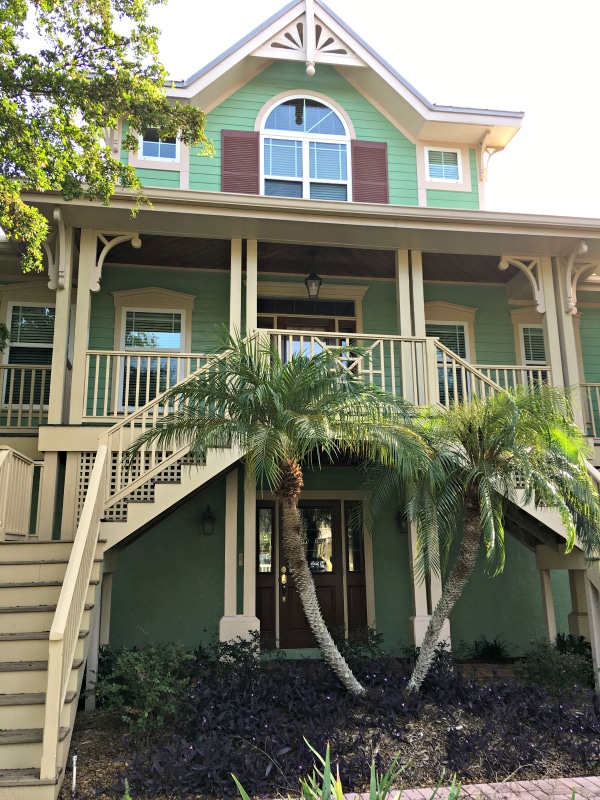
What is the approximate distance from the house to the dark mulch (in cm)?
149

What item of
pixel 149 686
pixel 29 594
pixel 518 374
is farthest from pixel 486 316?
pixel 29 594

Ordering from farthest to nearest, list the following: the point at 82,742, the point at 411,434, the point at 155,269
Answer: the point at 155,269 < the point at 411,434 < the point at 82,742

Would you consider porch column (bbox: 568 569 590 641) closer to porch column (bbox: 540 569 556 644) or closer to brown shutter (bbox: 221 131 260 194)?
porch column (bbox: 540 569 556 644)

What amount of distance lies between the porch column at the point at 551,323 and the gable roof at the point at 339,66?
3135 millimetres

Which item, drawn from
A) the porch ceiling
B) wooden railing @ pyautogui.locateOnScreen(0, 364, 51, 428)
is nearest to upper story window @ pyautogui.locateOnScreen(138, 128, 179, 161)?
the porch ceiling

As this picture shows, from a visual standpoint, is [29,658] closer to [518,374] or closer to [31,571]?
[31,571]

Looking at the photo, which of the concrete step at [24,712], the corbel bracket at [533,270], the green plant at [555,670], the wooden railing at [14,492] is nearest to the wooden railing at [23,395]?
the wooden railing at [14,492]

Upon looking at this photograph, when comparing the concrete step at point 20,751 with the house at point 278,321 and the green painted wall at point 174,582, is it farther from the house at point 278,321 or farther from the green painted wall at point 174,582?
the green painted wall at point 174,582

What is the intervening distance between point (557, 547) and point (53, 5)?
8.22m

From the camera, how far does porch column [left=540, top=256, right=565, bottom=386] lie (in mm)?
8953

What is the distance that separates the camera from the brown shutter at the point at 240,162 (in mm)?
10500

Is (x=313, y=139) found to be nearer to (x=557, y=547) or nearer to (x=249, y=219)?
(x=249, y=219)

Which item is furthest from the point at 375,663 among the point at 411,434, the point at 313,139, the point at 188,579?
the point at 313,139

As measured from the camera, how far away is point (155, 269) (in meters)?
10.3
